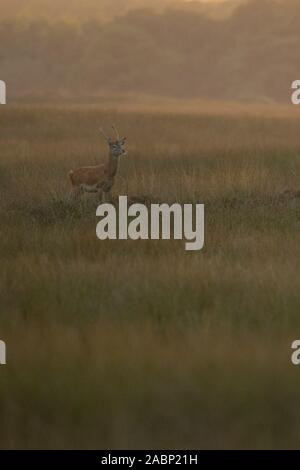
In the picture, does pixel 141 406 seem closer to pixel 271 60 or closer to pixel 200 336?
pixel 200 336

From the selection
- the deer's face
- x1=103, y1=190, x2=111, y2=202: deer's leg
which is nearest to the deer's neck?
the deer's face

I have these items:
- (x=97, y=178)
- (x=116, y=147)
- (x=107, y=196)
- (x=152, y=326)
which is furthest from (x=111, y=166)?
(x=152, y=326)

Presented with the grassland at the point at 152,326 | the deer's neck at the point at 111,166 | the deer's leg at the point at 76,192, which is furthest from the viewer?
the deer's leg at the point at 76,192

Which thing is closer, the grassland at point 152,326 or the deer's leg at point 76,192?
the grassland at point 152,326

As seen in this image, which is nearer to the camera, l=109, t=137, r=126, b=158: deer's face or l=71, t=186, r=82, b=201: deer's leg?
→ l=109, t=137, r=126, b=158: deer's face

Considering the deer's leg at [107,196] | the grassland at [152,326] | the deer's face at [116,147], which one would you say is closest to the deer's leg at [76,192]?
the grassland at [152,326]

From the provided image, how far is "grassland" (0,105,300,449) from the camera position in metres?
5.10

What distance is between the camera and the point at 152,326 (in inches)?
253

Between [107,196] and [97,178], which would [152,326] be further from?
[107,196]

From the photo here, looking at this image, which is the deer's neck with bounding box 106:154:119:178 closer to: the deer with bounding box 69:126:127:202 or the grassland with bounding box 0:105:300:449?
the deer with bounding box 69:126:127:202

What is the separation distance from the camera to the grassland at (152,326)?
5102 millimetres

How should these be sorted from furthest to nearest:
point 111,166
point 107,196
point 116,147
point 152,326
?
point 107,196 → point 111,166 → point 116,147 → point 152,326

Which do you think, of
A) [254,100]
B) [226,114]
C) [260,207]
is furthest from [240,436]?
[254,100]

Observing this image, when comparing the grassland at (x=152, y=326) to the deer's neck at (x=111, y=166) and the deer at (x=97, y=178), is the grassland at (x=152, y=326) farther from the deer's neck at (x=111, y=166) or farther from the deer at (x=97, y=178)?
the deer's neck at (x=111, y=166)
